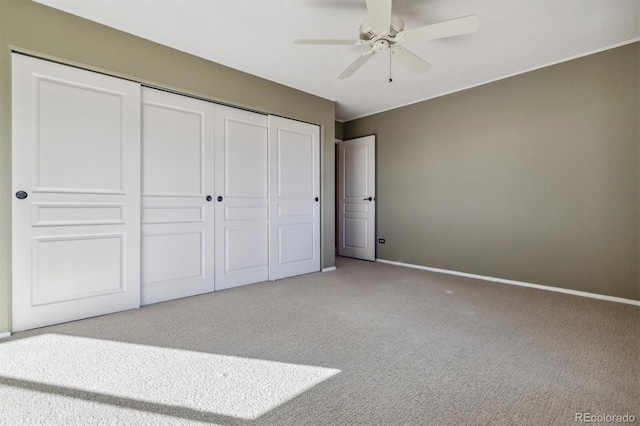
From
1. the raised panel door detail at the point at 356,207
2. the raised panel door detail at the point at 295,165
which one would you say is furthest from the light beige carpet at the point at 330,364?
the raised panel door detail at the point at 356,207

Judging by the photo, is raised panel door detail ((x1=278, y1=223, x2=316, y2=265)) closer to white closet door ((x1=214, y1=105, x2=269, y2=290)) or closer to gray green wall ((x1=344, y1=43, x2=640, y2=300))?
white closet door ((x1=214, y1=105, x2=269, y2=290))

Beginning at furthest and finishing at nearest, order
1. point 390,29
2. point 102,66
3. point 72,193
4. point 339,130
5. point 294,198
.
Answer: point 339,130 < point 294,198 < point 102,66 < point 72,193 < point 390,29

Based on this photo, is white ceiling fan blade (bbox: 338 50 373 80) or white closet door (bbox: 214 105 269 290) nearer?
white ceiling fan blade (bbox: 338 50 373 80)

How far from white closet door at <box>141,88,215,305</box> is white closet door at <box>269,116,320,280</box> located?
0.82m

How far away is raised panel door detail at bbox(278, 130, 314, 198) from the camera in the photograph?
3885mm

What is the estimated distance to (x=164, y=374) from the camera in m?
1.66

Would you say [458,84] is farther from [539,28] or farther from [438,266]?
[438,266]

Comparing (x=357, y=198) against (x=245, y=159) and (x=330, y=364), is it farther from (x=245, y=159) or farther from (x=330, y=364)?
(x=330, y=364)

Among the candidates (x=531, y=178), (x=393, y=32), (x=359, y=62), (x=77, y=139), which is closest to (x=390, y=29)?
(x=393, y=32)

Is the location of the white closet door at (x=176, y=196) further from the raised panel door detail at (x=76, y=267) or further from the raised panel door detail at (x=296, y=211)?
the raised panel door detail at (x=296, y=211)

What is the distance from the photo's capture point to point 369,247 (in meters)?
5.19

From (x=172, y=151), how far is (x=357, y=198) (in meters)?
3.21

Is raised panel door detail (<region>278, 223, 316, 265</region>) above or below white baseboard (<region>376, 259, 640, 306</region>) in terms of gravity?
above

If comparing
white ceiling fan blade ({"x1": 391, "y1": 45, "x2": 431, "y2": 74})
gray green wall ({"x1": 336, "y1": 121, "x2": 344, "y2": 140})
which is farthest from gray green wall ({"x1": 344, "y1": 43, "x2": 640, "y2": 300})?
white ceiling fan blade ({"x1": 391, "y1": 45, "x2": 431, "y2": 74})
